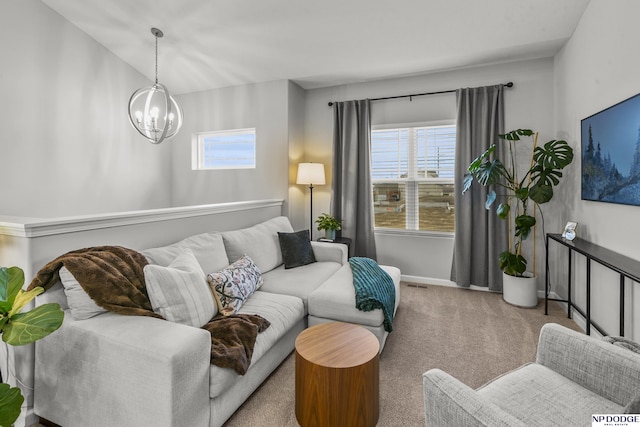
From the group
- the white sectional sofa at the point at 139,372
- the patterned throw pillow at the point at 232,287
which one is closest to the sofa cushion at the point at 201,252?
the white sectional sofa at the point at 139,372

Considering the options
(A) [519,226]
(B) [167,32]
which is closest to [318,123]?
(B) [167,32]

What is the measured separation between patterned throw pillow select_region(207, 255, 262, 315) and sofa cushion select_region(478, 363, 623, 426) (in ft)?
4.81

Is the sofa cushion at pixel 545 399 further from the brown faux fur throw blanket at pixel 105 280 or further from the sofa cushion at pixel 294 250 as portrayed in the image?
the sofa cushion at pixel 294 250

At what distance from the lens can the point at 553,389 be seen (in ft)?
4.02

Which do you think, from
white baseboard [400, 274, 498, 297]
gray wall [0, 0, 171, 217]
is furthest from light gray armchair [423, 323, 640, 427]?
gray wall [0, 0, 171, 217]

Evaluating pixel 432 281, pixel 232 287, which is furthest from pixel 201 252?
pixel 432 281

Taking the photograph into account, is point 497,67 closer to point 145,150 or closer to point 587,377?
point 587,377

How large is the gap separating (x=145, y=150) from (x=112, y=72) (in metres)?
1.04

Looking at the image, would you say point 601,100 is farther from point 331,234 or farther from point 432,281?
point 331,234

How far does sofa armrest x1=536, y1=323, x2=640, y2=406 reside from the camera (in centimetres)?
114

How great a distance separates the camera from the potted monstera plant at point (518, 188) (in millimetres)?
2955

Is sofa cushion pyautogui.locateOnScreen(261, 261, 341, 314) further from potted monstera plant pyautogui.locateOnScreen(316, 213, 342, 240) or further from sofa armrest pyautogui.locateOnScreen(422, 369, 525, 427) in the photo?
sofa armrest pyautogui.locateOnScreen(422, 369, 525, 427)

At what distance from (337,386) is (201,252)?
143 cm

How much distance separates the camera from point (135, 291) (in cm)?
168
